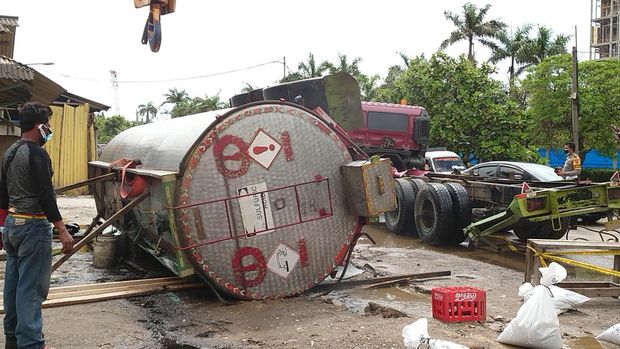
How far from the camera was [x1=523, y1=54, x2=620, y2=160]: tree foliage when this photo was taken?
96.1ft

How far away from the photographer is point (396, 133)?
17.0 meters

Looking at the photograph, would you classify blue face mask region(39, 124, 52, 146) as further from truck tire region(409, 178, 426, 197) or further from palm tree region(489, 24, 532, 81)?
palm tree region(489, 24, 532, 81)

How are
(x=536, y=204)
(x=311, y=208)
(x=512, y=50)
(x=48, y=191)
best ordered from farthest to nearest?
(x=512, y=50), (x=536, y=204), (x=311, y=208), (x=48, y=191)

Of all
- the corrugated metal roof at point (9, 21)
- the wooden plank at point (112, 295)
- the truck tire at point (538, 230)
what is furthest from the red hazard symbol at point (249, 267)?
the corrugated metal roof at point (9, 21)

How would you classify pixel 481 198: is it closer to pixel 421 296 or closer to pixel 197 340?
pixel 421 296

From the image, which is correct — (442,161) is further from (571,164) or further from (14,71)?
(14,71)

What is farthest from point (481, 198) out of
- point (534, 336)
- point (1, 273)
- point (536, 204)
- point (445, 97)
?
point (445, 97)

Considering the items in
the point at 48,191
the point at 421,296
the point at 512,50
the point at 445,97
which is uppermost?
the point at 512,50

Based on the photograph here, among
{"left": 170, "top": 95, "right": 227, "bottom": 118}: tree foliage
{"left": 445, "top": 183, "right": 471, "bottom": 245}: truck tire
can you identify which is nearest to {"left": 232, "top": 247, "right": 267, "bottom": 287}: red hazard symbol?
{"left": 445, "top": 183, "right": 471, "bottom": 245}: truck tire

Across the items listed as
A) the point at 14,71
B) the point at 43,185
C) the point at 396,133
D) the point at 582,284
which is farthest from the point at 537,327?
the point at 396,133

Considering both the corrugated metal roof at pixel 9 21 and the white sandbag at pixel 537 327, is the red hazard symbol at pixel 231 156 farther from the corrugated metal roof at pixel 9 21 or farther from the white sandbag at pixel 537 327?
the corrugated metal roof at pixel 9 21

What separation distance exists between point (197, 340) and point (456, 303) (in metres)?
2.30

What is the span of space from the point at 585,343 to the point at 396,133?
12.4 meters

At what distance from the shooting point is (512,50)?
1754 inches
